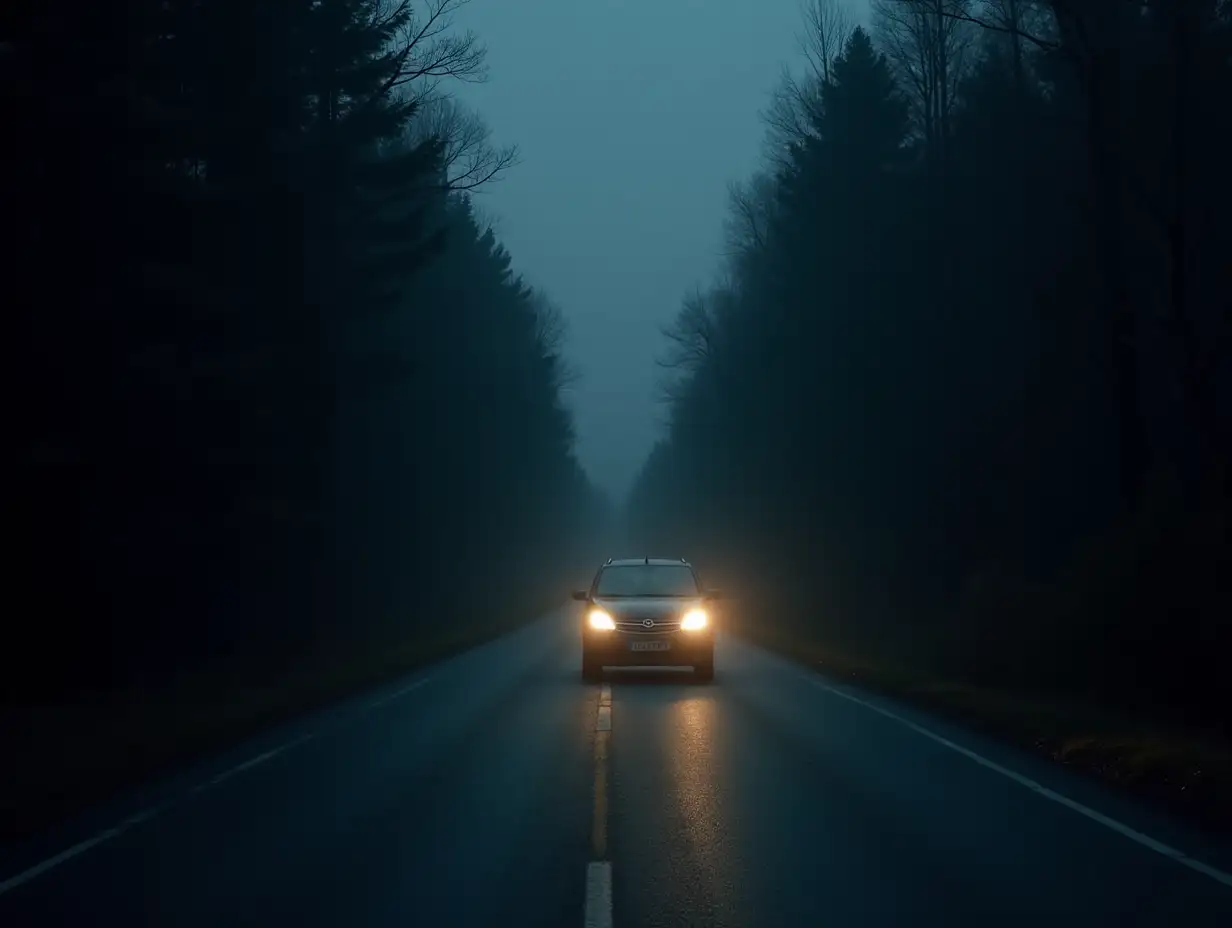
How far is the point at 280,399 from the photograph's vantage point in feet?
95.3

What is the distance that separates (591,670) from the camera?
25.0 meters

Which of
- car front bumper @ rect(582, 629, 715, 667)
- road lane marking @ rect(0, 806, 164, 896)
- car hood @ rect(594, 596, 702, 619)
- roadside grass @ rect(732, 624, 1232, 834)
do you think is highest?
car hood @ rect(594, 596, 702, 619)

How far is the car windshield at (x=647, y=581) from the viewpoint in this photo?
2516cm

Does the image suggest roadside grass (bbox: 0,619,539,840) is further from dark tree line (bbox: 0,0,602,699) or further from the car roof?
the car roof

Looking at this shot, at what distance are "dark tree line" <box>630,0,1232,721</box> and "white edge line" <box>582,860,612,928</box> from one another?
13714 mm

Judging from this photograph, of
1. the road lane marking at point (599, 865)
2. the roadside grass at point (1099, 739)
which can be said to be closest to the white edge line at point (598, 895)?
the road lane marking at point (599, 865)

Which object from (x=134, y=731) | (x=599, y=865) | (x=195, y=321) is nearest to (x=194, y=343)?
(x=195, y=321)

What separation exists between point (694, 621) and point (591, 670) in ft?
6.04

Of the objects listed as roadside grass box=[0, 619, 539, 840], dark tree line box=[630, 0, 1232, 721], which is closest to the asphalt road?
roadside grass box=[0, 619, 539, 840]

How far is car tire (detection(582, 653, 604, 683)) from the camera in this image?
24859 mm

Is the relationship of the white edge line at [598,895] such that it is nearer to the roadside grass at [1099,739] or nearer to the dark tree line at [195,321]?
the roadside grass at [1099,739]

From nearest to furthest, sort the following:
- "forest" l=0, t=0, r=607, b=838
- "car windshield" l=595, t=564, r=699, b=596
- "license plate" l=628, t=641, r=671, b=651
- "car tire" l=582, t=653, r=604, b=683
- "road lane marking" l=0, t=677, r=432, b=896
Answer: "road lane marking" l=0, t=677, r=432, b=896
"forest" l=0, t=0, r=607, b=838
"license plate" l=628, t=641, r=671, b=651
"car tire" l=582, t=653, r=604, b=683
"car windshield" l=595, t=564, r=699, b=596

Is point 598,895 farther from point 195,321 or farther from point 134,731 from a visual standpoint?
point 195,321

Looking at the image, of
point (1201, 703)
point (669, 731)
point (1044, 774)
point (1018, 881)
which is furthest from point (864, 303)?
point (1018, 881)
